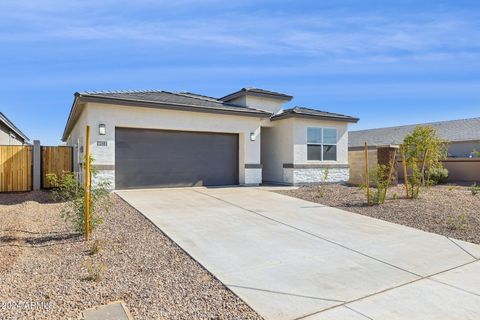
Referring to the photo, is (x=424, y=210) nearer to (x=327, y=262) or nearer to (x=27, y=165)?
(x=327, y=262)

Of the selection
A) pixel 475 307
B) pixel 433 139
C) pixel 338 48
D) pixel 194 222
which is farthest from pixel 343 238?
pixel 338 48

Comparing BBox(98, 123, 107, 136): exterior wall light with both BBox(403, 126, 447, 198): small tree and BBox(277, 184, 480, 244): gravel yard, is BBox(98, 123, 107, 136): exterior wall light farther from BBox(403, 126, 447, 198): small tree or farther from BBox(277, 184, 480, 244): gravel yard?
BBox(403, 126, 447, 198): small tree

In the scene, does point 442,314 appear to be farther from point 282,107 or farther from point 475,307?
point 282,107

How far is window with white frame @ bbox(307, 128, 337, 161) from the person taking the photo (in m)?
15.5

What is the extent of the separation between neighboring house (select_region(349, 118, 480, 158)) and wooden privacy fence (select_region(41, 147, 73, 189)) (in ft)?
60.0

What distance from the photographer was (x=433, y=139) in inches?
453

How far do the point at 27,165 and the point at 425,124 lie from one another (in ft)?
107

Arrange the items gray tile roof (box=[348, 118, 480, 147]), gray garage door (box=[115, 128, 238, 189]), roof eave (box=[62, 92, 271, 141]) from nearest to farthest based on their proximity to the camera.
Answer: roof eave (box=[62, 92, 271, 141]) → gray garage door (box=[115, 128, 238, 189]) → gray tile roof (box=[348, 118, 480, 147])

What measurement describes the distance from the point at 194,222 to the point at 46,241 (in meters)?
2.91

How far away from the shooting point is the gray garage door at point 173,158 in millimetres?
12297

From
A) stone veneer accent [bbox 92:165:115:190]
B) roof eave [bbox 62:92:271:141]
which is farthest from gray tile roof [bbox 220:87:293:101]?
stone veneer accent [bbox 92:165:115:190]

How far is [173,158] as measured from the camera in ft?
43.5

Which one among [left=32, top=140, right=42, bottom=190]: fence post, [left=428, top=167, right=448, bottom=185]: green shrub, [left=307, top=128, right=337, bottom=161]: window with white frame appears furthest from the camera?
[left=428, top=167, right=448, bottom=185]: green shrub

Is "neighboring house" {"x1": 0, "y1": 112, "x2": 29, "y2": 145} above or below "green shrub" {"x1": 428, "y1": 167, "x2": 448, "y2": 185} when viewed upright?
above
